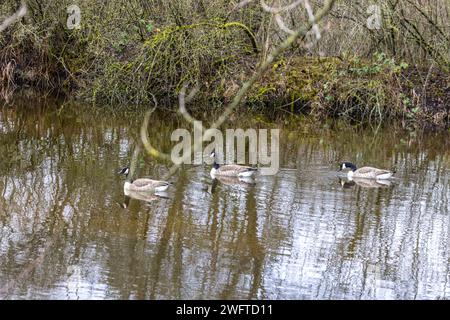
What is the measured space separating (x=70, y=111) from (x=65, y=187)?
9.53 meters

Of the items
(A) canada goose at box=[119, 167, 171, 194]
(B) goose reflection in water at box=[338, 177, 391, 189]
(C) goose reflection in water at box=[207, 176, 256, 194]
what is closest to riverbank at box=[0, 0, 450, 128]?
(B) goose reflection in water at box=[338, 177, 391, 189]

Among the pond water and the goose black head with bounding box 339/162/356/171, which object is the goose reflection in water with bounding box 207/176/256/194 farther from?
the goose black head with bounding box 339/162/356/171

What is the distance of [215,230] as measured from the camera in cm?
1007

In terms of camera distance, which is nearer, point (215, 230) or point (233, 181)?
point (215, 230)

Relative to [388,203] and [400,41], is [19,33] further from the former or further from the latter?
[388,203]

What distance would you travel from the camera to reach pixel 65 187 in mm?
11938

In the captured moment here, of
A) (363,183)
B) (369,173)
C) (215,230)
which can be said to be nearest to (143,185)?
(215,230)

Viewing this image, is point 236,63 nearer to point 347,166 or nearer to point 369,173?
point 347,166

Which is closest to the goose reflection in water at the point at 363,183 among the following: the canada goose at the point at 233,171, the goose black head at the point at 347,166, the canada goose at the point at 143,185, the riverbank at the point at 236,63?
the goose black head at the point at 347,166

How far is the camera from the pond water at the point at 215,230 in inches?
320

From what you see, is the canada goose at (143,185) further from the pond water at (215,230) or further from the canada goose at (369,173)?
the canada goose at (369,173)
